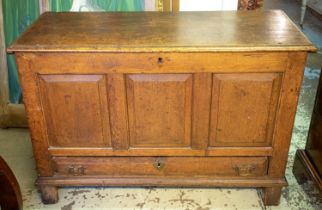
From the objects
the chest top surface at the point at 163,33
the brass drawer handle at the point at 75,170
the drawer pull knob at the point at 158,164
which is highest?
the chest top surface at the point at 163,33

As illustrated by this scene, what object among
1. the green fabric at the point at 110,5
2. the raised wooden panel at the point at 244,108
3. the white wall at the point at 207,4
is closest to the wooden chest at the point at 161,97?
the raised wooden panel at the point at 244,108

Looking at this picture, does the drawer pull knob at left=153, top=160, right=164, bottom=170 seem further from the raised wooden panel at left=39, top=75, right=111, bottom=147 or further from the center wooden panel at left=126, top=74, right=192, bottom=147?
the raised wooden panel at left=39, top=75, right=111, bottom=147

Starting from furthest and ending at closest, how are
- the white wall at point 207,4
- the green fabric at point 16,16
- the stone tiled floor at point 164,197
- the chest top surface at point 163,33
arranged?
the white wall at point 207,4 → the green fabric at point 16,16 → the stone tiled floor at point 164,197 → the chest top surface at point 163,33

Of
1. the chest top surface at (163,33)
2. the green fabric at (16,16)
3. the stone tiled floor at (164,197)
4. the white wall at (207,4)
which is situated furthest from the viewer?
the white wall at (207,4)

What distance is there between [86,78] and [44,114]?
9.8 inches

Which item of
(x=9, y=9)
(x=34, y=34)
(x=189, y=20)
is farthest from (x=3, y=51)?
(x=189, y=20)

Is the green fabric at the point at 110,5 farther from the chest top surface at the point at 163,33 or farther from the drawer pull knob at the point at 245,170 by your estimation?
the drawer pull knob at the point at 245,170

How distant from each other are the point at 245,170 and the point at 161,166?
37cm

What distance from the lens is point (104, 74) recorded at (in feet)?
4.89

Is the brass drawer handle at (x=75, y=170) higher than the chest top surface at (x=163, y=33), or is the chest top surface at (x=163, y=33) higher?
the chest top surface at (x=163, y=33)

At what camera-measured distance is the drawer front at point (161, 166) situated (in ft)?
5.50

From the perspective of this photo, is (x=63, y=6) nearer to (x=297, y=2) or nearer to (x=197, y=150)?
(x=197, y=150)

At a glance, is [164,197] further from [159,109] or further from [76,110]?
[76,110]

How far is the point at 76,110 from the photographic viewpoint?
157cm
